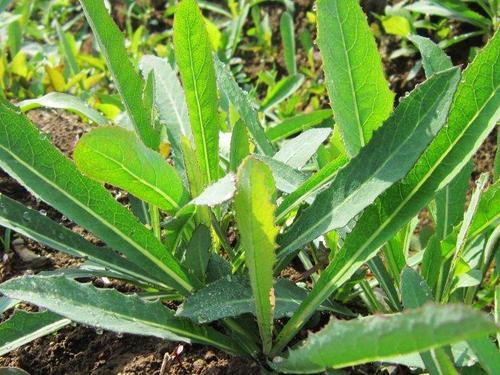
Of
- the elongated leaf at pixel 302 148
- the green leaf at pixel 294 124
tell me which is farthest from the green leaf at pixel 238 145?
the green leaf at pixel 294 124

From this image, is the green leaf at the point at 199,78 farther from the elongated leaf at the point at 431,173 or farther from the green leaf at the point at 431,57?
the green leaf at the point at 431,57

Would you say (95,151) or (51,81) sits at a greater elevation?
→ (95,151)

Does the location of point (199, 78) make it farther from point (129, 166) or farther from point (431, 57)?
point (431, 57)

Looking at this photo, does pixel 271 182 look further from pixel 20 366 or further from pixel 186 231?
pixel 20 366

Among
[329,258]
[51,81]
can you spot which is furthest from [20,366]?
[51,81]

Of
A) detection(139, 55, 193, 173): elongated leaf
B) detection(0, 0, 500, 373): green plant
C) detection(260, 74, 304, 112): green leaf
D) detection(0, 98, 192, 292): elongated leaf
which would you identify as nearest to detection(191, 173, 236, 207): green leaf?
detection(0, 0, 500, 373): green plant

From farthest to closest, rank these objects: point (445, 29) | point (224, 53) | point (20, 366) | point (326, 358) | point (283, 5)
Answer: point (283, 5), point (224, 53), point (445, 29), point (20, 366), point (326, 358)

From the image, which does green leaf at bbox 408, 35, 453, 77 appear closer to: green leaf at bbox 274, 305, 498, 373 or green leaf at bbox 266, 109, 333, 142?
green leaf at bbox 266, 109, 333, 142
